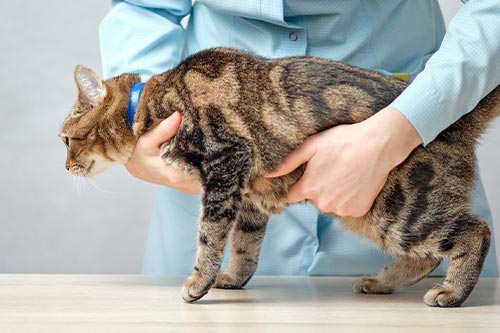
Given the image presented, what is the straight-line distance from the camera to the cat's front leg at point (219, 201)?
5.25 feet

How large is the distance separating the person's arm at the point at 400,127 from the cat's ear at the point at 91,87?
411 millimetres

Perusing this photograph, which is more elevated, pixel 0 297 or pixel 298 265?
pixel 0 297

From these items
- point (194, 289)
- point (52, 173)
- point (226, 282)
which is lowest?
point (52, 173)

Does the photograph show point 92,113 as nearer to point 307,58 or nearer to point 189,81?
point 189,81

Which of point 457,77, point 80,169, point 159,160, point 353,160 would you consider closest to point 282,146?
point 353,160

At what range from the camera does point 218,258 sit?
5.28ft

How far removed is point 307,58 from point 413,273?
506 millimetres

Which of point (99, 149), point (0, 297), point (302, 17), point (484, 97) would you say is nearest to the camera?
point (0, 297)

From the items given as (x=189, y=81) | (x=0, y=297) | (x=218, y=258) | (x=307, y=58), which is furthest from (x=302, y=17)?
(x=0, y=297)

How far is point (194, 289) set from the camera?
1538 mm

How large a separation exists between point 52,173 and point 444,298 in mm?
1839

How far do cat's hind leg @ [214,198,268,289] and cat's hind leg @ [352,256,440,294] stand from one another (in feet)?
0.75

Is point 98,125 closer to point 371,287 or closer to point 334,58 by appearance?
point 334,58

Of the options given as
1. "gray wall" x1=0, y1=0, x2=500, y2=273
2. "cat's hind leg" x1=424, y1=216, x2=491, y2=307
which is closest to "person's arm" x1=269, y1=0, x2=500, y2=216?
"cat's hind leg" x1=424, y1=216, x2=491, y2=307
